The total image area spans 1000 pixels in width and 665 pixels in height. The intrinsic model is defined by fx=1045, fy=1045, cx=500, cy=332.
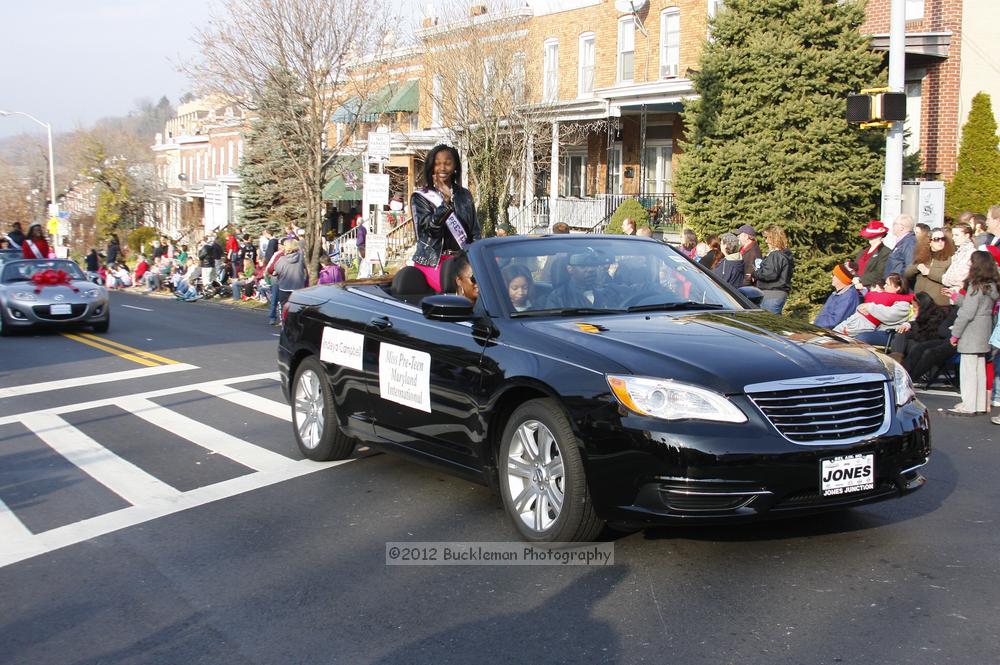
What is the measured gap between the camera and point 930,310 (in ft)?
38.3

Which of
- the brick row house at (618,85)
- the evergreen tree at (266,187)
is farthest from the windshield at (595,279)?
the evergreen tree at (266,187)

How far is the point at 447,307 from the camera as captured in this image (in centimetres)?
597

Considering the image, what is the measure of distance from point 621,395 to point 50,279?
1664 cm

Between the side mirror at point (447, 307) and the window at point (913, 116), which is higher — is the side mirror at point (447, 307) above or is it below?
below

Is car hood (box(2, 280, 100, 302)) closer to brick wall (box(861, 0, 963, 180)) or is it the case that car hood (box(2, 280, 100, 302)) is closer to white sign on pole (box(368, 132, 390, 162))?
white sign on pole (box(368, 132, 390, 162))

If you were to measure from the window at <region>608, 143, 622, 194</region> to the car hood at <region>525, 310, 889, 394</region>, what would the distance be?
26251 mm

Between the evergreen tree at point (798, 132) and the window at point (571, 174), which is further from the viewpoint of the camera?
the window at point (571, 174)

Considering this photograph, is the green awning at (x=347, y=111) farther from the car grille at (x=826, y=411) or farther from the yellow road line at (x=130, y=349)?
the car grille at (x=826, y=411)

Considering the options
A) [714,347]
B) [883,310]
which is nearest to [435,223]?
[714,347]

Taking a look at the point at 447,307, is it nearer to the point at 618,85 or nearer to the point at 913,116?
the point at 913,116

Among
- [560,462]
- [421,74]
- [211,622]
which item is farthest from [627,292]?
[421,74]

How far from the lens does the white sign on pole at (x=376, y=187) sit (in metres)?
21.8

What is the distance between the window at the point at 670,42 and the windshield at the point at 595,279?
956 inches

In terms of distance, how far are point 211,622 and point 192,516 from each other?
6.54ft
